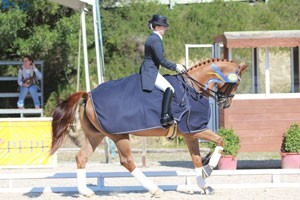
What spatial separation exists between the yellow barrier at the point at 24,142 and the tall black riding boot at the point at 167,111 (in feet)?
17.8

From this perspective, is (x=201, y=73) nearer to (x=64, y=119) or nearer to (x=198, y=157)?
(x=198, y=157)

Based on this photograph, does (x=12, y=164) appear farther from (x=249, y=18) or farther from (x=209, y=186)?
(x=249, y=18)

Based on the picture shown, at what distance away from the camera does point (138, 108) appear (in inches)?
356

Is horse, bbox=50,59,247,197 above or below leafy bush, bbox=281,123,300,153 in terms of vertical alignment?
above

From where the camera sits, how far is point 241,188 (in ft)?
32.6

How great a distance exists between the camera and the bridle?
9.38 m

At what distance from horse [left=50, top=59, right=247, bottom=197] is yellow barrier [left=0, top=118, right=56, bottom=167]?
445 centimetres

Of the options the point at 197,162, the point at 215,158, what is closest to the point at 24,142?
the point at 197,162

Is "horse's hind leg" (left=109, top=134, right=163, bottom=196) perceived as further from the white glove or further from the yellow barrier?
the yellow barrier

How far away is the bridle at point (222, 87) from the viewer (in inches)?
369

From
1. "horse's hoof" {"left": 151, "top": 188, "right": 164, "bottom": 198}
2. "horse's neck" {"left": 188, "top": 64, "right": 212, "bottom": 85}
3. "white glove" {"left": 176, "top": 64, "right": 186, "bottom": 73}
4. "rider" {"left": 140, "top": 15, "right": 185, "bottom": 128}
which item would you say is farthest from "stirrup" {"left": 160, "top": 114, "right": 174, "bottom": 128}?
"horse's hoof" {"left": 151, "top": 188, "right": 164, "bottom": 198}

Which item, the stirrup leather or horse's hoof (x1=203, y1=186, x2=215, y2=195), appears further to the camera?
horse's hoof (x1=203, y1=186, x2=215, y2=195)

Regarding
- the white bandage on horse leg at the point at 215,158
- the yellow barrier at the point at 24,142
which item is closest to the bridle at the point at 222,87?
the white bandage on horse leg at the point at 215,158

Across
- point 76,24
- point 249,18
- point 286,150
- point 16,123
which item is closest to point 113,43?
point 76,24
